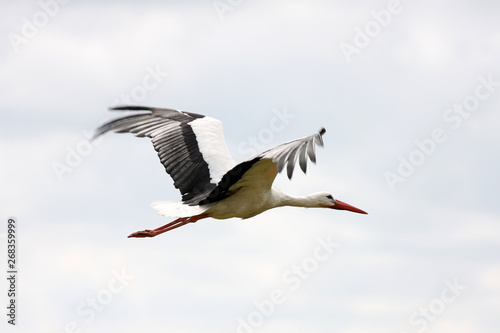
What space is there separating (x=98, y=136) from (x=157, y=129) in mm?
835

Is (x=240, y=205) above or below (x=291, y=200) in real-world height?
above

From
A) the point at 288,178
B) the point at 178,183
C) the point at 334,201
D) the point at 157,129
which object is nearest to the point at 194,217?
the point at 178,183

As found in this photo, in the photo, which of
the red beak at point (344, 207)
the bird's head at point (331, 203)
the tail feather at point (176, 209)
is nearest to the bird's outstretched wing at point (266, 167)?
the tail feather at point (176, 209)

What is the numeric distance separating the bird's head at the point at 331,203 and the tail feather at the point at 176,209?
7.77 feet

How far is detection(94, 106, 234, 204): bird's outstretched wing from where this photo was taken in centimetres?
1098

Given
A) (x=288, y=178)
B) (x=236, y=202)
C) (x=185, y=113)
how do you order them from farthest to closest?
(x=185, y=113)
(x=236, y=202)
(x=288, y=178)

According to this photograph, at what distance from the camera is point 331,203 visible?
12508 millimetres

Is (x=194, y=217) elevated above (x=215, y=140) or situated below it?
below

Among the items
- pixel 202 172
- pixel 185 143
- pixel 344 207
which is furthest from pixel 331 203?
pixel 185 143

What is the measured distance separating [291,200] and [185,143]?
66.7 inches

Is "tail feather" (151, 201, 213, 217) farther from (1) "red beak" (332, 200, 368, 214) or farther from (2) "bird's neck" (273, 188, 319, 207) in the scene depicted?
(1) "red beak" (332, 200, 368, 214)

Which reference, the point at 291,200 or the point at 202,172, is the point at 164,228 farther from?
the point at 291,200

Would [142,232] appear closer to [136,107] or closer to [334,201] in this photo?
[136,107]

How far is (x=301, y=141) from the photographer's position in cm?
850
